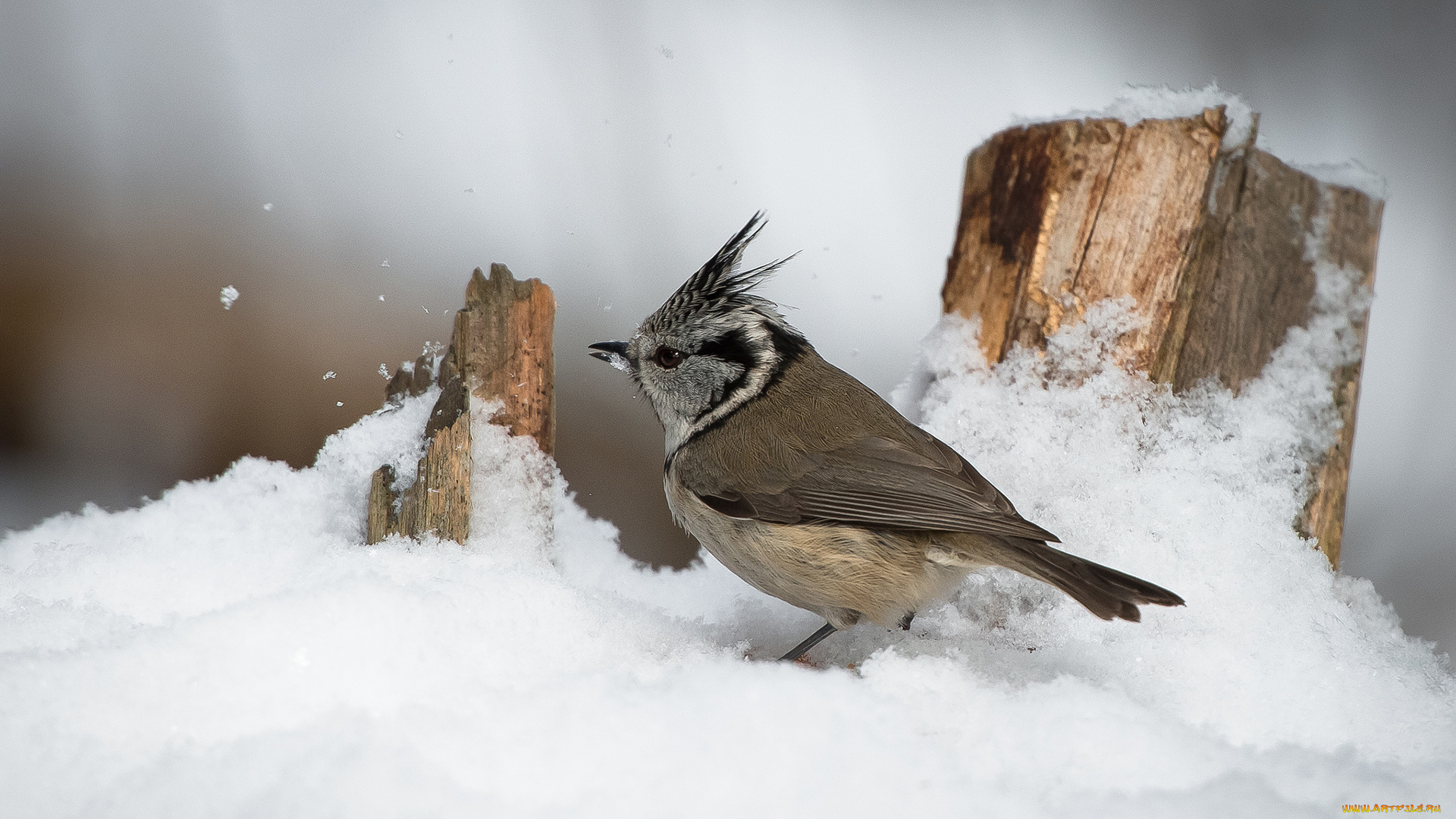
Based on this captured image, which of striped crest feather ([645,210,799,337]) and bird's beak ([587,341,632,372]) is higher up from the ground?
striped crest feather ([645,210,799,337])

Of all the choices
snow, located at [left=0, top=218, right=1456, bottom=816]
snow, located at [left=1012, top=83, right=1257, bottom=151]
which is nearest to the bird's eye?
snow, located at [left=0, top=218, right=1456, bottom=816]

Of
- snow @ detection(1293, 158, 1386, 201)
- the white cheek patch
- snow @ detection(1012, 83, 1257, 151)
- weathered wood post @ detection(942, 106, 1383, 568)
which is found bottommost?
the white cheek patch

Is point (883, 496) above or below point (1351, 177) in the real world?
below

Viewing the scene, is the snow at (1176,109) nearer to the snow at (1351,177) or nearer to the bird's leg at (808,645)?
the snow at (1351,177)

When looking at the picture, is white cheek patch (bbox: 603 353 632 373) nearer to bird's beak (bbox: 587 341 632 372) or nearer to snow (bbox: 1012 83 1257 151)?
bird's beak (bbox: 587 341 632 372)

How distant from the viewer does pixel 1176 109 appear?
118 inches

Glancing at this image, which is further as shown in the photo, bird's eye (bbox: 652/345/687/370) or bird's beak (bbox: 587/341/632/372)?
bird's beak (bbox: 587/341/632/372)

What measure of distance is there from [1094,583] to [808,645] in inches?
31.6

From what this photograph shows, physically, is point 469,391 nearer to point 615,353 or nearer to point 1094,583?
point 615,353

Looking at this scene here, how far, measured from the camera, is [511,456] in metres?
2.76

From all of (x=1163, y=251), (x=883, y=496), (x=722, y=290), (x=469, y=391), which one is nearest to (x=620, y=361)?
(x=722, y=290)

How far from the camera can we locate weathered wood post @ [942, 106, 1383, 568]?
293cm

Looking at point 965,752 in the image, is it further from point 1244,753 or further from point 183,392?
point 183,392

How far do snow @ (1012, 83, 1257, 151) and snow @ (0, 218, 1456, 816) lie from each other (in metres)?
0.61
